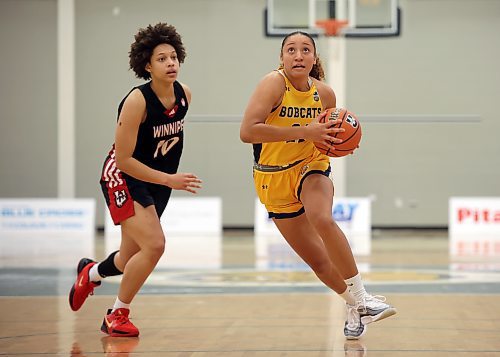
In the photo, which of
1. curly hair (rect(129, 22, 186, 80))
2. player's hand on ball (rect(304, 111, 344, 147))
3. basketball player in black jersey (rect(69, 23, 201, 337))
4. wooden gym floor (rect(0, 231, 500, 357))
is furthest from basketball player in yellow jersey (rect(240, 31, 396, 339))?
curly hair (rect(129, 22, 186, 80))

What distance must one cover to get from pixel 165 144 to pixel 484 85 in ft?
43.2

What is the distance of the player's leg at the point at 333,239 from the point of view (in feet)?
17.1

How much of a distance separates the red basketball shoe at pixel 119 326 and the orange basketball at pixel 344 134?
1539 mm

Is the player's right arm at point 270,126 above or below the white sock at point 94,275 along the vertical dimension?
above

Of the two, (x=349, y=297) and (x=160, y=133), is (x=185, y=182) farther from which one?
(x=349, y=297)

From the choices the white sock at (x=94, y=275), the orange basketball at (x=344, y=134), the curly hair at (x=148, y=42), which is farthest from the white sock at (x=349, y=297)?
the curly hair at (x=148, y=42)

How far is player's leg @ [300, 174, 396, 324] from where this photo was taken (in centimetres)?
521

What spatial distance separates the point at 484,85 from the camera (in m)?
17.7

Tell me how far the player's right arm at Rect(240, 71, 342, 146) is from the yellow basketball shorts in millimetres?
293

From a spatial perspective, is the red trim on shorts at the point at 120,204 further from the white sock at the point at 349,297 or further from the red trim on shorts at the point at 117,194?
the white sock at the point at 349,297

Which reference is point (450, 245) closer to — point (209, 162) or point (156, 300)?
point (209, 162)

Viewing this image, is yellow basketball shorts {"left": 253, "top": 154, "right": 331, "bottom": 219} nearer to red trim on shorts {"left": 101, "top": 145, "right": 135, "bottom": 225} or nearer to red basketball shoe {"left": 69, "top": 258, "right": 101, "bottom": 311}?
red trim on shorts {"left": 101, "top": 145, "right": 135, "bottom": 225}

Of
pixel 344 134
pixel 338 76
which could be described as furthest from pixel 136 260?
pixel 338 76

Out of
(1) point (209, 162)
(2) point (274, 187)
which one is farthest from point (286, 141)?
(1) point (209, 162)
